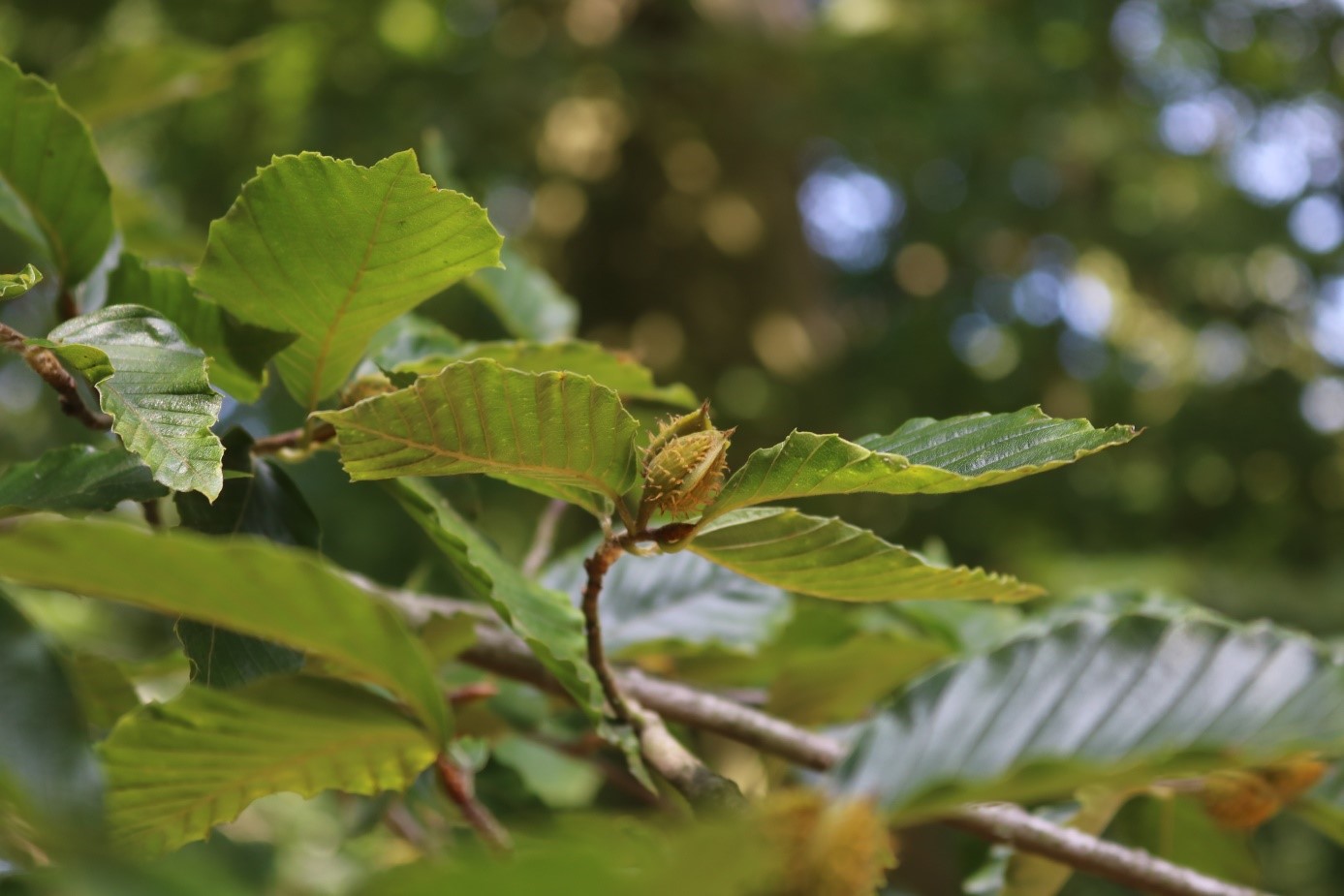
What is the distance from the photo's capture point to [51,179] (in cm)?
54

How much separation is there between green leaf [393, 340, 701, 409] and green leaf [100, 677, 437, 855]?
170 mm

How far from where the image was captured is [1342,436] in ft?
8.64

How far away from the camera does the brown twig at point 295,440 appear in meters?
0.52

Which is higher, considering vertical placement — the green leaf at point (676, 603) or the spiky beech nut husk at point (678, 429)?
the spiky beech nut husk at point (678, 429)

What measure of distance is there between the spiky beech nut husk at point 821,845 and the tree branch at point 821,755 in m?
0.18

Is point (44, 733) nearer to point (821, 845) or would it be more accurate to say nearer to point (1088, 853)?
point (821, 845)

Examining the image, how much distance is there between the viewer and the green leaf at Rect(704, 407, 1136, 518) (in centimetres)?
40

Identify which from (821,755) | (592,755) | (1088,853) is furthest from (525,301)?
(1088,853)

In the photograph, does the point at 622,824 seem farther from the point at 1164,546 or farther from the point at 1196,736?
the point at 1164,546

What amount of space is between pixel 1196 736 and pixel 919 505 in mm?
1947

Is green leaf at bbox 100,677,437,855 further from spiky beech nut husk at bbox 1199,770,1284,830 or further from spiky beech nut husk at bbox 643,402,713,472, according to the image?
spiky beech nut husk at bbox 1199,770,1284,830

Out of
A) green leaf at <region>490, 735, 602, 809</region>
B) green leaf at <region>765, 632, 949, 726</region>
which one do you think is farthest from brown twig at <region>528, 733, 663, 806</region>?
green leaf at <region>765, 632, 949, 726</region>

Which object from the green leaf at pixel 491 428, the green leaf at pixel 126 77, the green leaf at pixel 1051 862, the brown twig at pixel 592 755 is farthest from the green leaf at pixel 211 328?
the green leaf at pixel 126 77

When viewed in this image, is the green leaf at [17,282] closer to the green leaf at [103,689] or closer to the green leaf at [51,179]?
the green leaf at [51,179]
